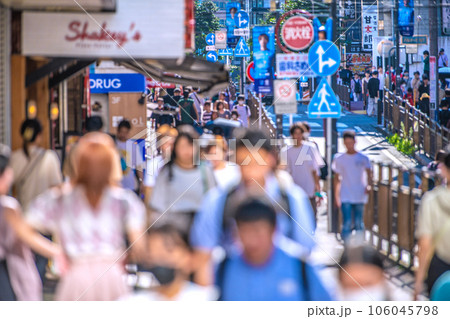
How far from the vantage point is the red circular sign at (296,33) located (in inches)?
742

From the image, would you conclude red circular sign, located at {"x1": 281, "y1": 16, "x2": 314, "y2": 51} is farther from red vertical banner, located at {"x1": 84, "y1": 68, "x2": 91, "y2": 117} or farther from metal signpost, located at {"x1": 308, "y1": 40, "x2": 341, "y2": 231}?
metal signpost, located at {"x1": 308, "y1": 40, "x2": 341, "y2": 231}

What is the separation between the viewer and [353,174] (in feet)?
37.1

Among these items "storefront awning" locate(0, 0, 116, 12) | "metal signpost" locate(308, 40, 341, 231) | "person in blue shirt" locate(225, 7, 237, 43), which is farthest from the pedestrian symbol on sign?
"person in blue shirt" locate(225, 7, 237, 43)

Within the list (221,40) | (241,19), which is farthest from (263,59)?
(221,40)

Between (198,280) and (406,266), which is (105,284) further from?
(406,266)

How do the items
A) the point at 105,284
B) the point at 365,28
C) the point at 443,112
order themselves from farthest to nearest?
the point at 365,28 → the point at 443,112 → the point at 105,284

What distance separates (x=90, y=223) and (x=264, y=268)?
1.53 meters

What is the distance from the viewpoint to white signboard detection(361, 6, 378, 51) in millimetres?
44638

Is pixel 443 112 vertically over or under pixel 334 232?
over

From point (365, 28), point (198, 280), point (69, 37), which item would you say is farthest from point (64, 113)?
point (365, 28)

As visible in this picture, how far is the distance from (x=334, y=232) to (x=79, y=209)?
26.6 feet

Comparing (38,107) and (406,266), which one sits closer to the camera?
(406,266)

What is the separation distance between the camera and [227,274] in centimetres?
455

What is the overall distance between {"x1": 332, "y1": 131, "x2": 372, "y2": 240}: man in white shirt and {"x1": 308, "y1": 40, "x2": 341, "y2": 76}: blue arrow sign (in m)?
2.80
